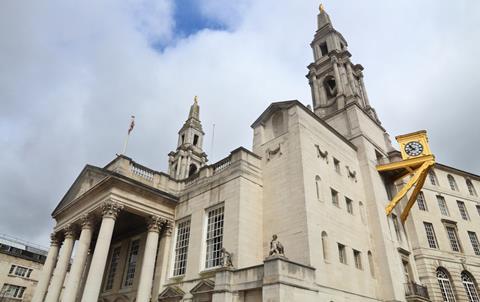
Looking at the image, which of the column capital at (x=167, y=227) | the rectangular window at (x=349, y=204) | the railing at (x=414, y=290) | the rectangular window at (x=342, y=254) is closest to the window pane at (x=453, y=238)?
the railing at (x=414, y=290)

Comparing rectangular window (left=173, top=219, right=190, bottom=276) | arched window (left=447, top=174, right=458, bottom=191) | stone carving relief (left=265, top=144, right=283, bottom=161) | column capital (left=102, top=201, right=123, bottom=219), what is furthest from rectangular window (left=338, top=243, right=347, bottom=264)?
arched window (left=447, top=174, right=458, bottom=191)

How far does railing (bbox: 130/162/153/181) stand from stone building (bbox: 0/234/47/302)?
3181cm

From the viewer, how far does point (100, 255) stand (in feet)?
60.5

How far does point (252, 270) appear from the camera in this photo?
14.8 m

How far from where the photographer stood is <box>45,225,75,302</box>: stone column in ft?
69.9

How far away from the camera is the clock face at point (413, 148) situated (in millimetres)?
25219

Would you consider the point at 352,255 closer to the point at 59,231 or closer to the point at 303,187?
the point at 303,187

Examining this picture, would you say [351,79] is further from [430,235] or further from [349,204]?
[430,235]

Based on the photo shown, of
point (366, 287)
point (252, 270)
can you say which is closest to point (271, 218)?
point (252, 270)

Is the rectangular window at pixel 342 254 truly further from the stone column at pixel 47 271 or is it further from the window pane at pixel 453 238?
the stone column at pixel 47 271

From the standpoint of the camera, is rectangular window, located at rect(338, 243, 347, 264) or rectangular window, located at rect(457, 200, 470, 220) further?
rectangular window, located at rect(457, 200, 470, 220)

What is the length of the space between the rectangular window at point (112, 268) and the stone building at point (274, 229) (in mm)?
82

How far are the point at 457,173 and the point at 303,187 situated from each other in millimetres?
24192

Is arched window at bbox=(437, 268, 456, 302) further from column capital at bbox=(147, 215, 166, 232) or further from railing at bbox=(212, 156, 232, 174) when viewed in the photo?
column capital at bbox=(147, 215, 166, 232)
